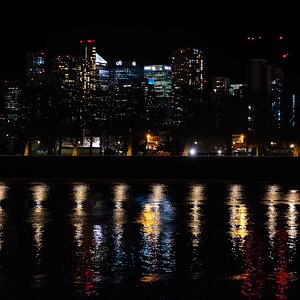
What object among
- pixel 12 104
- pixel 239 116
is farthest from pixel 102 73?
pixel 239 116

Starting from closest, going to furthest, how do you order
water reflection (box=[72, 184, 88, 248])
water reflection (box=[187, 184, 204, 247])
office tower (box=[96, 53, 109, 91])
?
water reflection (box=[72, 184, 88, 248])
water reflection (box=[187, 184, 204, 247])
office tower (box=[96, 53, 109, 91])

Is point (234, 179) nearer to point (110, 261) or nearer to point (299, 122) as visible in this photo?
point (110, 261)

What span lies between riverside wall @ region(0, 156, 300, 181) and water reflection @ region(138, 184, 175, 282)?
35.4 feet

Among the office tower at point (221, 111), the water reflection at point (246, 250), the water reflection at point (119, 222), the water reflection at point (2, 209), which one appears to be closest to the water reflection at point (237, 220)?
the water reflection at point (246, 250)

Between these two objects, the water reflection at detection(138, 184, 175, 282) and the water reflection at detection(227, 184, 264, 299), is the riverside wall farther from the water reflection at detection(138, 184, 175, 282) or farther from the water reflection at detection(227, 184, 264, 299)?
the water reflection at detection(227, 184, 264, 299)

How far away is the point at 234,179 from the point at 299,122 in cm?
3318

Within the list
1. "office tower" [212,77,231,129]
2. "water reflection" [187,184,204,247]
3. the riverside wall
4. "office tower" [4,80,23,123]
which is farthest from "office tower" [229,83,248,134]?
"water reflection" [187,184,204,247]

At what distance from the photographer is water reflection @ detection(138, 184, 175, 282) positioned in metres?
9.38

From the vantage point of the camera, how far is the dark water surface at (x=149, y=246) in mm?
8055

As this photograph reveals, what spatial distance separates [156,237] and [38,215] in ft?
14.6

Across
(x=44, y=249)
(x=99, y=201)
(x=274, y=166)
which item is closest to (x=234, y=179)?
(x=274, y=166)

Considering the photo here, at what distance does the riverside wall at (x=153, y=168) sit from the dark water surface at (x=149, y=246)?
9.42m

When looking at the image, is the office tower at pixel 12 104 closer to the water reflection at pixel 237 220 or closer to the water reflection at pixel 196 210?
the water reflection at pixel 196 210

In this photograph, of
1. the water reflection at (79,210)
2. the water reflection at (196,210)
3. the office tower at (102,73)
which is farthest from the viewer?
the office tower at (102,73)
